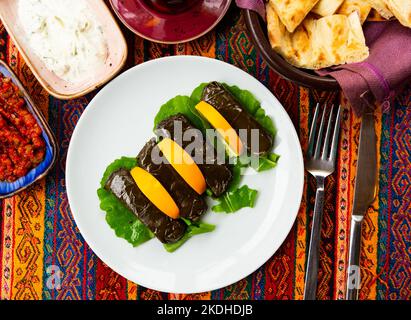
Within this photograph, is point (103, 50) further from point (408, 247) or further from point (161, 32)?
point (408, 247)

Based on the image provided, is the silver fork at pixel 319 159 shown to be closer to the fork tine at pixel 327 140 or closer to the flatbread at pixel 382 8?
the fork tine at pixel 327 140

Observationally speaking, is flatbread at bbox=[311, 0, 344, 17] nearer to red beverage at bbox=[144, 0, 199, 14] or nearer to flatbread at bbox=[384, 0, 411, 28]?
flatbread at bbox=[384, 0, 411, 28]

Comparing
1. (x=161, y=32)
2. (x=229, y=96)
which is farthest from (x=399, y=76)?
(x=161, y=32)

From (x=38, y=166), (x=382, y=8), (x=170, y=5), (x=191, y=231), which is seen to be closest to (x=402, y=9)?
(x=382, y=8)

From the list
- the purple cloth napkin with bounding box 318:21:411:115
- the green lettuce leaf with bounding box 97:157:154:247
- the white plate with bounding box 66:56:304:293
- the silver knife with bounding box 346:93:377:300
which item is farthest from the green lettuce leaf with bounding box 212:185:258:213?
the purple cloth napkin with bounding box 318:21:411:115

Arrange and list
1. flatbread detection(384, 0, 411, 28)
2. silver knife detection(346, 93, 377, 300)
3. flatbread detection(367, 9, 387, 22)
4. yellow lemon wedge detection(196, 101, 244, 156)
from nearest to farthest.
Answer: flatbread detection(384, 0, 411, 28) < flatbread detection(367, 9, 387, 22) < yellow lemon wedge detection(196, 101, 244, 156) < silver knife detection(346, 93, 377, 300)

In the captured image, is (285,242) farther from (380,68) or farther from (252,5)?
(252,5)

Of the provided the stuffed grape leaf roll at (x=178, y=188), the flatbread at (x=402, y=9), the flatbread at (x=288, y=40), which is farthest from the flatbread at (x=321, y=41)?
the stuffed grape leaf roll at (x=178, y=188)
